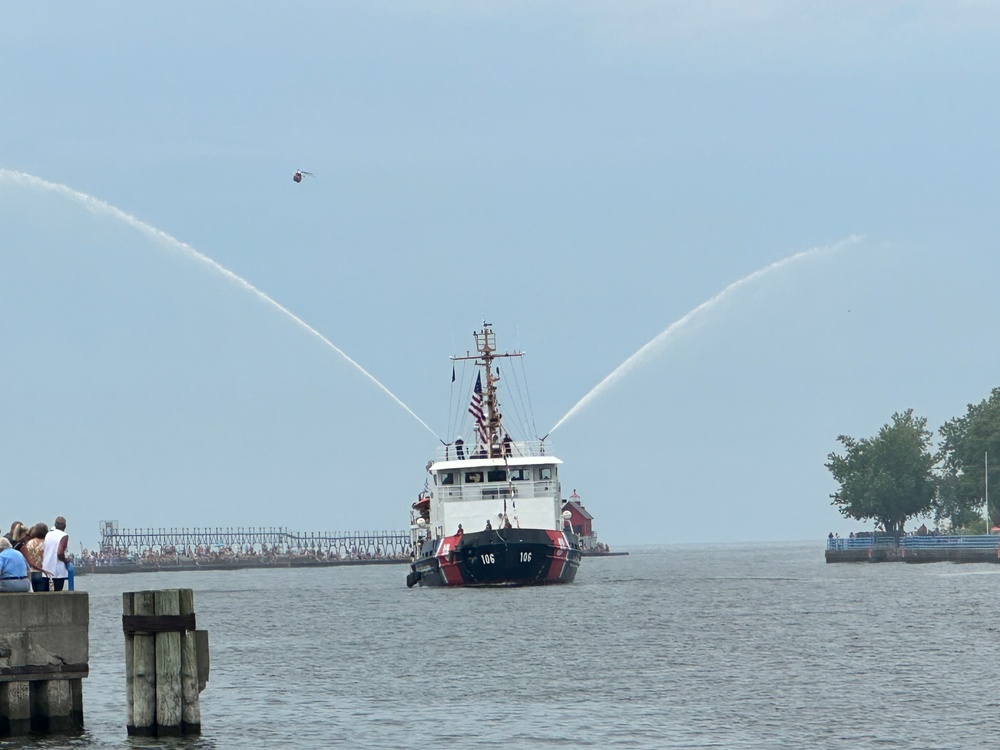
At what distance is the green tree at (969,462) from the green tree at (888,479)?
11.7 feet

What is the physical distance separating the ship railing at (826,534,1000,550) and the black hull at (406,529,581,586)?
173 feet

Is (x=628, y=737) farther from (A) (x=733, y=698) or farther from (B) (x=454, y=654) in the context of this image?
(B) (x=454, y=654)

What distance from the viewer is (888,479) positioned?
165 metres

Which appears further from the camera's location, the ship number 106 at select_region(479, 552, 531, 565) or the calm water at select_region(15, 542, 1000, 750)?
the ship number 106 at select_region(479, 552, 531, 565)

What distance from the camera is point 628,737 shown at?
32875 mm

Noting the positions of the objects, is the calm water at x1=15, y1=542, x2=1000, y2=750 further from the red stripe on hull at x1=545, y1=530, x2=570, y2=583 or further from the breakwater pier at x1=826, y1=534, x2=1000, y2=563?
the breakwater pier at x1=826, y1=534, x2=1000, y2=563

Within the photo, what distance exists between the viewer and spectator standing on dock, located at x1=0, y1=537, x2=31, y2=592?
30.9m

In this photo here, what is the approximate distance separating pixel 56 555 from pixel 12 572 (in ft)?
4.91

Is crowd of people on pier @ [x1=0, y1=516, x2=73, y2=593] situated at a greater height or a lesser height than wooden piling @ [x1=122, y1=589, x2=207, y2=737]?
greater

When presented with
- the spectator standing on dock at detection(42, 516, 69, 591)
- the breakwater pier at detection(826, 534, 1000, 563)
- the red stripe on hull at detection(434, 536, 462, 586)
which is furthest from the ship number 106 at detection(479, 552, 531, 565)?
the spectator standing on dock at detection(42, 516, 69, 591)

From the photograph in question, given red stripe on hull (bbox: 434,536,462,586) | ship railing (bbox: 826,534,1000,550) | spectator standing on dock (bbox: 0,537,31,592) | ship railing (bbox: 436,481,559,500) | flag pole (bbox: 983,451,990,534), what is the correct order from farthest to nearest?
flag pole (bbox: 983,451,990,534) → ship railing (bbox: 826,534,1000,550) → ship railing (bbox: 436,481,559,500) → red stripe on hull (bbox: 434,536,462,586) → spectator standing on dock (bbox: 0,537,31,592)

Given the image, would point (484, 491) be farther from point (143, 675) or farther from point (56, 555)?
point (143, 675)

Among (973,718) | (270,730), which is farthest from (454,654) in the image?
(973,718)

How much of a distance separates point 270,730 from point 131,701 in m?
Answer: 4.82
